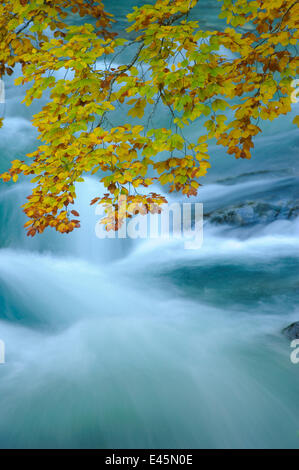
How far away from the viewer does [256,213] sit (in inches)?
284

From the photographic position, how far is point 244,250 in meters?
6.57

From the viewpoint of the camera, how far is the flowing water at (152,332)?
254 centimetres

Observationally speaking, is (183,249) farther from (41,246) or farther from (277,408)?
(277,408)

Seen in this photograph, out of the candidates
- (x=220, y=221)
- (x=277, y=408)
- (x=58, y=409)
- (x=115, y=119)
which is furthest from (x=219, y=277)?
(x=115, y=119)

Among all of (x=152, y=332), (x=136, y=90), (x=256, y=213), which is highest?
(x=136, y=90)

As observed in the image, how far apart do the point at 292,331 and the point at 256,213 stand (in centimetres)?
→ 387

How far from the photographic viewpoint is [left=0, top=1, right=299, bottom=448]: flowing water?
2545 mm

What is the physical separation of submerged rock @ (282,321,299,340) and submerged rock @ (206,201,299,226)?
3.60 metres

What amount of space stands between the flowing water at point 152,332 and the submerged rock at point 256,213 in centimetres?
6

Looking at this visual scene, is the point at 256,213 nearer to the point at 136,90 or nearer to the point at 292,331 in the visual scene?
the point at 292,331

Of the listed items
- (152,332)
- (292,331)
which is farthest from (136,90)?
(292,331)

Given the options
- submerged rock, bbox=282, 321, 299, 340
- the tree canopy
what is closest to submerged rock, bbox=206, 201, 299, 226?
submerged rock, bbox=282, 321, 299, 340

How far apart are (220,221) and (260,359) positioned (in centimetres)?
427

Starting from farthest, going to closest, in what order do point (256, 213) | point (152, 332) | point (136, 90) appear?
point (256, 213)
point (152, 332)
point (136, 90)
